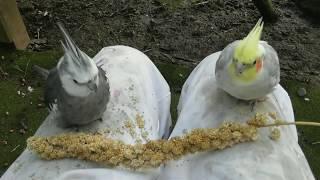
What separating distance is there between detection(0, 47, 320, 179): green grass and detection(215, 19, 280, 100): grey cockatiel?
0.73 meters

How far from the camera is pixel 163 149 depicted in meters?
1.38

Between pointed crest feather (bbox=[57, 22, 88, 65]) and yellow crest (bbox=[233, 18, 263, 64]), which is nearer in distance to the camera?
pointed crest feather (bbox=[57, 22, 88, 65])

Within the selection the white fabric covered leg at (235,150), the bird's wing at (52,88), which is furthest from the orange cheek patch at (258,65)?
the bird's wing at (52,88)

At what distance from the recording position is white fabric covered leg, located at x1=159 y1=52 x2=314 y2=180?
1.32 meters

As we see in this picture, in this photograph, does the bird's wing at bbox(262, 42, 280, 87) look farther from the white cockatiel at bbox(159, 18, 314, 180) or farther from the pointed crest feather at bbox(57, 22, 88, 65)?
the pointed crest feather at bbox(57, 22, 88, 65)

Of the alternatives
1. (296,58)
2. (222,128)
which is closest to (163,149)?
(222,128)

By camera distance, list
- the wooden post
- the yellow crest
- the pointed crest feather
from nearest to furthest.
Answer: the pointed crest feather → the yellow crest → the wooden post

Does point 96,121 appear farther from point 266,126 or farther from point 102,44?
point 102,44

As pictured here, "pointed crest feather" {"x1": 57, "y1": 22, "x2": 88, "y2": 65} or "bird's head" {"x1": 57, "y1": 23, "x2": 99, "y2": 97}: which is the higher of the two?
"pointed crest feather" {"x1": 57, "y1": 22, "x2": 88, "y2": 65}

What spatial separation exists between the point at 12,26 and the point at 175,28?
74 cm

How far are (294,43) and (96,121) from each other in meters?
1.28

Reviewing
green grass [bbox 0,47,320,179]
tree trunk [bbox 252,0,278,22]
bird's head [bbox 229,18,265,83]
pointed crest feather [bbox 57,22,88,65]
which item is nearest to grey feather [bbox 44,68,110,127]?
pointed crest feather [bbox 57,22,88,65]

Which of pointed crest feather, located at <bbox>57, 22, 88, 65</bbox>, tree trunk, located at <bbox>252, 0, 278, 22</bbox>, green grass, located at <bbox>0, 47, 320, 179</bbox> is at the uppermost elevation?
pointed crest feather, located at <bbox>57, 22, 88, 65</bbox>

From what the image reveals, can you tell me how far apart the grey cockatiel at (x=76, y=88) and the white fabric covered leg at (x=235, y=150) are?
24 cm
